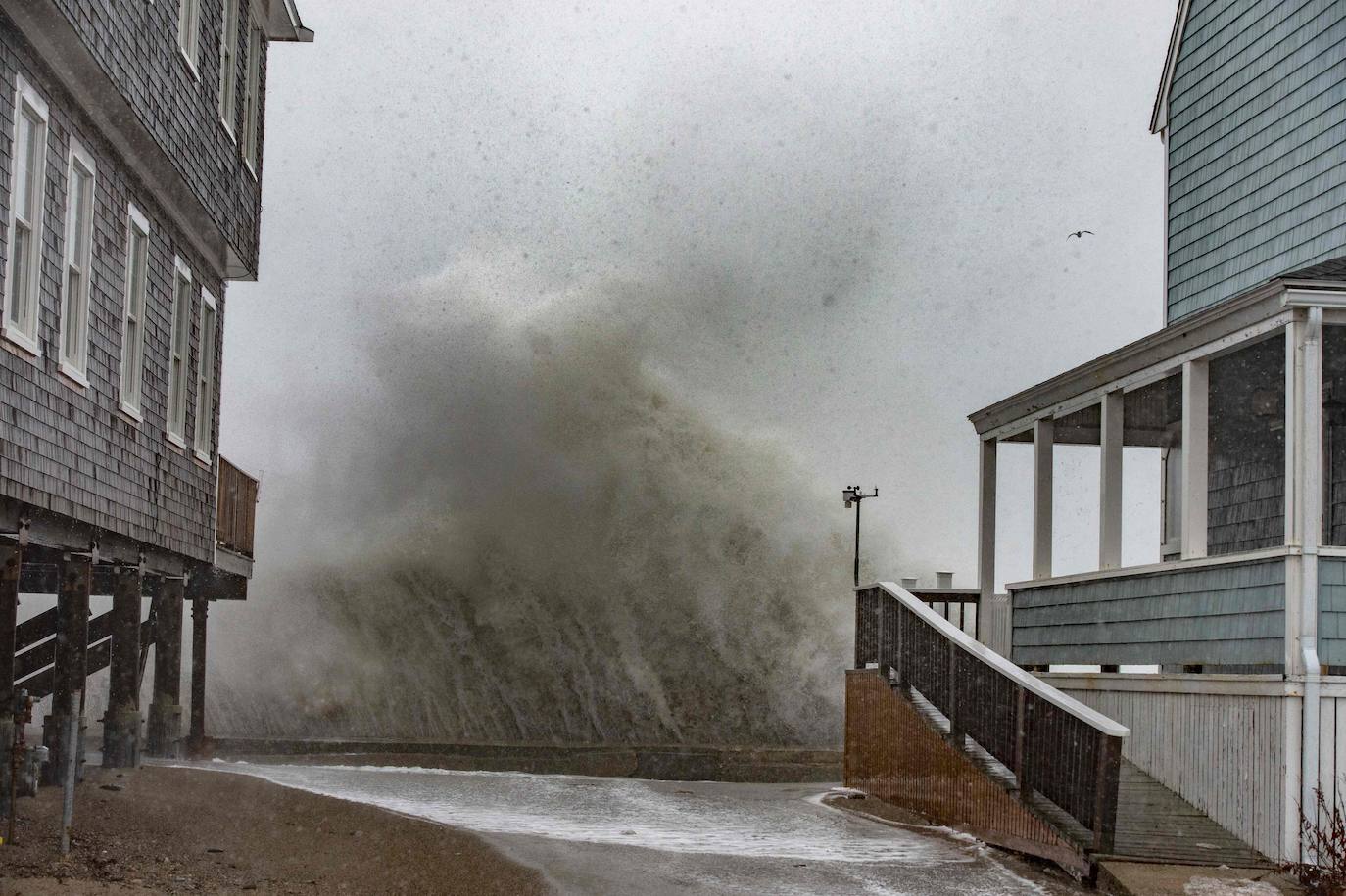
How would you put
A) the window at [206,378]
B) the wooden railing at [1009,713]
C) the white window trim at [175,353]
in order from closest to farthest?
the wooden railing at [1009,713]
the white window trim at [175,353]
the window at [206,378]

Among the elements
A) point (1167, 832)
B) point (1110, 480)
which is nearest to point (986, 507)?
point (1110, 480)

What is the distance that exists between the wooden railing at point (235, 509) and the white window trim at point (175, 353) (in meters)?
2.07

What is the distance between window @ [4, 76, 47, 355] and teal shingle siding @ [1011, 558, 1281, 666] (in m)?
9.23

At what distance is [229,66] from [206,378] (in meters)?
3.68

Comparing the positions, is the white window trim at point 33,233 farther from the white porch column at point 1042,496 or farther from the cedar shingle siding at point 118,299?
the white porch column at point 1042,496

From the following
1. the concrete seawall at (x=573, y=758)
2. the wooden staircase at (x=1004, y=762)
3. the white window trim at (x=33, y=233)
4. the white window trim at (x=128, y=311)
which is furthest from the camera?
the concrete seawall at (x=573, y=758)

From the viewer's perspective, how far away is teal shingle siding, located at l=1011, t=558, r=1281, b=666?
11.0 metres

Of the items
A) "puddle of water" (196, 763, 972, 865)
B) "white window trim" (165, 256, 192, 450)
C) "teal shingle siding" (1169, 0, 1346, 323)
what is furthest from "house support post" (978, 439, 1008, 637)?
"white window trim" (165, 256, 192, 450)

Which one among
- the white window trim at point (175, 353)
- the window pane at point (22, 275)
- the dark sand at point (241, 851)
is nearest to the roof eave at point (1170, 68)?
the white window trim at point (175, 353)

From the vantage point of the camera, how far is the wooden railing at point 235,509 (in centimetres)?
1855

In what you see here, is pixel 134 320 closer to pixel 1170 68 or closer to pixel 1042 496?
pixel 1042 496

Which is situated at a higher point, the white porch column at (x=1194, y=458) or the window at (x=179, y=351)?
the window at (x=179, y=351)

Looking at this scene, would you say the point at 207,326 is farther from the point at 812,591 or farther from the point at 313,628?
the point at 812,591

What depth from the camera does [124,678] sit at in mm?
16859
